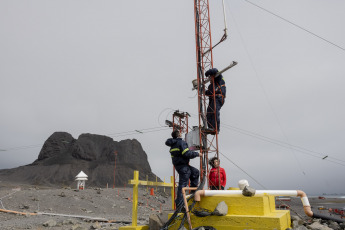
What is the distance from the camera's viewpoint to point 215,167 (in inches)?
360

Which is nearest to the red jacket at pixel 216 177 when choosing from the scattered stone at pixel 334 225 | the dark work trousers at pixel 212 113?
the dark work trousers at pixel 212 113

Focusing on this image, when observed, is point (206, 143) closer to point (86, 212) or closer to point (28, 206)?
point (86, 212)

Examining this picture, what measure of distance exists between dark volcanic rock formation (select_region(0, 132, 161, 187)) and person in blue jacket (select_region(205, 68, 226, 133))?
81181 millimetres

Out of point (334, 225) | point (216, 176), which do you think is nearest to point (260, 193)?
point (334, 225)

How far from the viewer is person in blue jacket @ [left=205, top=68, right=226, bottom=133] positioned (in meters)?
10.7

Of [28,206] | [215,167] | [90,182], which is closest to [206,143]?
[215,167]

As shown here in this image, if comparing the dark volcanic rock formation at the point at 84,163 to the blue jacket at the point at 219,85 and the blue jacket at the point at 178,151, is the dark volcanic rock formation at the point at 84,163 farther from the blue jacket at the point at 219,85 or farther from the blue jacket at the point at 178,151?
the blue jacket at the point at 178,151

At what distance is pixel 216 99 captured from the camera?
10.9m

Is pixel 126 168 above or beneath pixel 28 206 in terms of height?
above

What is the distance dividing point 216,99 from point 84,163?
97700 millimetres

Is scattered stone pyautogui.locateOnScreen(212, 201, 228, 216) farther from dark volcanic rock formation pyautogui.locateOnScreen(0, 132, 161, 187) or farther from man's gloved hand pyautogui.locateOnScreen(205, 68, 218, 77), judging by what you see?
dark volcanic rock formation pyautogui.locateOnScreen(0, 132, 161, 187)

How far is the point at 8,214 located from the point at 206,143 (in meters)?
15.5

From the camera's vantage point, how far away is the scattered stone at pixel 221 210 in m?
5.77

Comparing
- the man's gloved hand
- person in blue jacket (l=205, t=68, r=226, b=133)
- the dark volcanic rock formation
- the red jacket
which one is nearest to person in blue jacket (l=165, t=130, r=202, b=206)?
the red jacket
